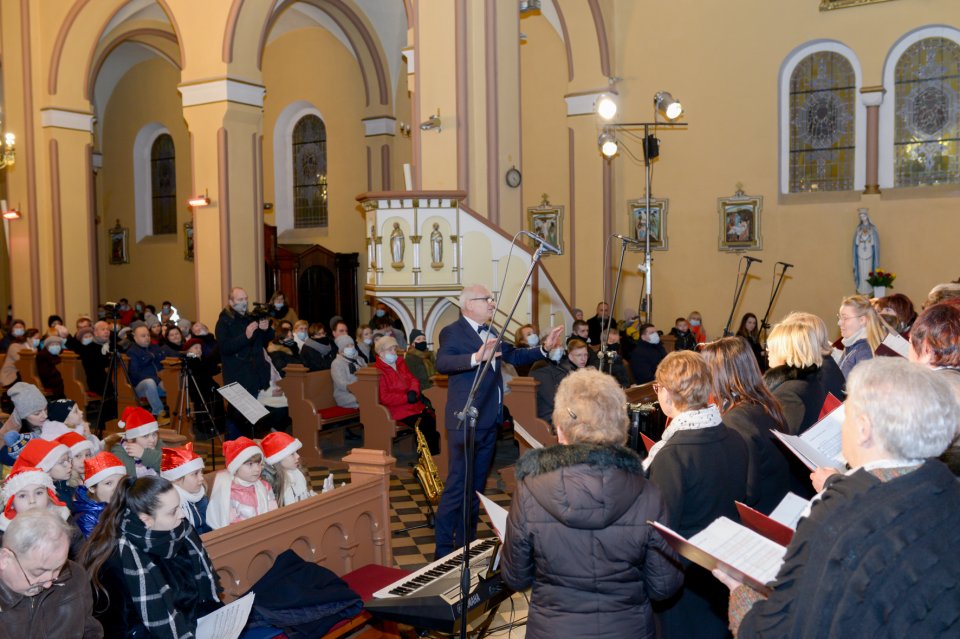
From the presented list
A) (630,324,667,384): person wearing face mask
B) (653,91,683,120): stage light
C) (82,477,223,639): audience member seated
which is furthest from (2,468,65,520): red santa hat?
(653,91,683,120): stage light

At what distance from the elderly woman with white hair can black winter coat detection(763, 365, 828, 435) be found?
206 cm

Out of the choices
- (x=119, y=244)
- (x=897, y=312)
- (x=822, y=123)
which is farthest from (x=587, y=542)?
(x=119, y=244)

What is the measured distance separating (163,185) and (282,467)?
18.6 metres

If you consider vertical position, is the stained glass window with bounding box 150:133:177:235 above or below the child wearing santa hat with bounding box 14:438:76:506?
above

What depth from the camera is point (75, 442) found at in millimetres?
4973

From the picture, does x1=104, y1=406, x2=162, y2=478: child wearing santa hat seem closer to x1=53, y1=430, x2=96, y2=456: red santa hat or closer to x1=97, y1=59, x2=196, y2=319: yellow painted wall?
x1=53, y1=430, x2=96, y2=456: red santa hat

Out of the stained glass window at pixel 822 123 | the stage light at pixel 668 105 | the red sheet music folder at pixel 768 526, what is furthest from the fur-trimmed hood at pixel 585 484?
the stained glass window at pixel 822 123

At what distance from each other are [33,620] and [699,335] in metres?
11.8

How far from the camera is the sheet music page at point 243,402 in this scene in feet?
24.3

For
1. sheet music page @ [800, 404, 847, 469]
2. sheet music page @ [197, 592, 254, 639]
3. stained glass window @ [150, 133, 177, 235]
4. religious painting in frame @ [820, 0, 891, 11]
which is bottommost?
sheet music page @ [197, 592, 254, 639]

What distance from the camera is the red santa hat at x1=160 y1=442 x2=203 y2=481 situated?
439cm

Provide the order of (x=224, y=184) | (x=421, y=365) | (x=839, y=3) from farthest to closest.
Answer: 1. (x=839, y=3)
2. (x=224, y=184)
3. (x=421, y=365)

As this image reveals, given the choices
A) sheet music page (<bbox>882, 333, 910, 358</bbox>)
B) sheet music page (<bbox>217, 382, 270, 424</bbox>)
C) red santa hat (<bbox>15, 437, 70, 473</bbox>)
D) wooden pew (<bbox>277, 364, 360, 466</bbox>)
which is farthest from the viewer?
wooden pew (<bbox>277, 364, 360, 466</bbox>)

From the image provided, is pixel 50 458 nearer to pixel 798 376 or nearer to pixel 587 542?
pixel 587 542
